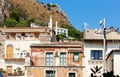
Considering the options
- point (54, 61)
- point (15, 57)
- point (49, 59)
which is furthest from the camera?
point (15, 57)

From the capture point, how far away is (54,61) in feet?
202

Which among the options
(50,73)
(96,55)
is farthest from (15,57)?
(96,55)

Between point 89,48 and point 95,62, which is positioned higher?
point 89,48

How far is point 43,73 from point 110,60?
32.4 ft

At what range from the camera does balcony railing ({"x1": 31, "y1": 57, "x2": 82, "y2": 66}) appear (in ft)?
202

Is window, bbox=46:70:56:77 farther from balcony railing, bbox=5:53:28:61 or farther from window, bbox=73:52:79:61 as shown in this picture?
balcony railing, bbox=5:53:28:61

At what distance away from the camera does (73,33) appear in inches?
5482

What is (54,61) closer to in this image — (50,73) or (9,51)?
(50,73)

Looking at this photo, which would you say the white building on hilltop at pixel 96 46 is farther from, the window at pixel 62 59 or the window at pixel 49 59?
the window at pixel 49 59

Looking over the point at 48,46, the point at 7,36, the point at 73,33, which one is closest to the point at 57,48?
the point at 48,46

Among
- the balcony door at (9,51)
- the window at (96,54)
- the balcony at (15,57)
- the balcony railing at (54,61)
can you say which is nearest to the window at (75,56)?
the balcony railing at (54,61)

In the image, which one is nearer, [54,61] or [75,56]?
[54,61]

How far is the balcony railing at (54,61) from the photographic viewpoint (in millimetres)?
61625

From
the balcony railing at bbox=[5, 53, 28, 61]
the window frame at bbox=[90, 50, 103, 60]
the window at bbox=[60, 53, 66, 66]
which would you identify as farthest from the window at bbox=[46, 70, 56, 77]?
the balcony railing at bbox=[5, 53, 28, 61]
